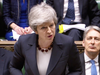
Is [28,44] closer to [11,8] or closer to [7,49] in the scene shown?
[7,49]

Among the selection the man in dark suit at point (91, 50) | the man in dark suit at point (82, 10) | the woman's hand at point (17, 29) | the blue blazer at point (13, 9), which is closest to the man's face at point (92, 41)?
the man in dark suit at point (91, 50)

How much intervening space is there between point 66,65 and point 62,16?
0.78 m

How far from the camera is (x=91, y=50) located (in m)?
1.32

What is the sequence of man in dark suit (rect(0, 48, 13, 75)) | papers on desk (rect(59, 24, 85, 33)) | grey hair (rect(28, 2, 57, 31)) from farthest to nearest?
papers on desk (rect(59, 24, 85, 33)) < man in dark suit (rect(0, 48, 13, 75)) < grey hair (rect(28, 2, 57, 31))

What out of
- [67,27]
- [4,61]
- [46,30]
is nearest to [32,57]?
[46,30]

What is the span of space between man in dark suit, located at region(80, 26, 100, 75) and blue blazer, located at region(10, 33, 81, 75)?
28cm

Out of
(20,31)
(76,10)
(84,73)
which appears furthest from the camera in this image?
(76,10)

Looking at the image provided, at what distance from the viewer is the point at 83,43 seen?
4.59 ft

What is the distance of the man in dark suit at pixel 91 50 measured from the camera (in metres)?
1.32

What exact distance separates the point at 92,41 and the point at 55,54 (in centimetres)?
45

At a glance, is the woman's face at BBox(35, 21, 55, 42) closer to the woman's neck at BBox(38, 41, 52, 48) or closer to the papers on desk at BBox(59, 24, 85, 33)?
the woman's neck at BBox(38, 41, 52, 48)

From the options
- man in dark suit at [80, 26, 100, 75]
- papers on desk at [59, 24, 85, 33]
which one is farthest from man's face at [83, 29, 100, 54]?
papers on desk at [59, 24, 85, 33]

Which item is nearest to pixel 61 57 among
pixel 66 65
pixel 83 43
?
pixel 66 65

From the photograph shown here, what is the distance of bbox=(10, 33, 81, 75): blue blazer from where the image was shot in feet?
3.25
